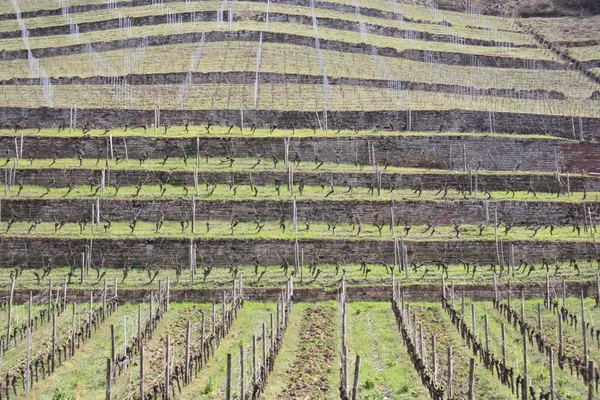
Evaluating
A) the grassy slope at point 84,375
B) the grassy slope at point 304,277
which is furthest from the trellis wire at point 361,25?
the grassy slope at point 84,375

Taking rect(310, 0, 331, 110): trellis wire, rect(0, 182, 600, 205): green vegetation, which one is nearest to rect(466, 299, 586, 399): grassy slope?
rect(0, 182, 600, 205): green vegetation

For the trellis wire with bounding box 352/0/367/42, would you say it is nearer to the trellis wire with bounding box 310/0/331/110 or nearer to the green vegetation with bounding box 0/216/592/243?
the trellis wire with bounding box 310/0/331/110

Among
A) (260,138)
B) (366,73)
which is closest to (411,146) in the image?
(260,138)

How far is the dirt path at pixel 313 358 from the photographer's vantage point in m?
15.2

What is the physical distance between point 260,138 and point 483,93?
17.2m

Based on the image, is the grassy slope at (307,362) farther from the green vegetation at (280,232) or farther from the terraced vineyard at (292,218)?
the green vegetation at (280,232)

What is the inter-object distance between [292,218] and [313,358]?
12.0m

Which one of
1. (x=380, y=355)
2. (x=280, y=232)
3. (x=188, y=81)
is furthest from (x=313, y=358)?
(x=188, y=81)

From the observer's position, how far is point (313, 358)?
17469mm

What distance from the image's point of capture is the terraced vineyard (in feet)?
55.7

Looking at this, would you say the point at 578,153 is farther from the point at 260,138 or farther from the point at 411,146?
the point at 260,138

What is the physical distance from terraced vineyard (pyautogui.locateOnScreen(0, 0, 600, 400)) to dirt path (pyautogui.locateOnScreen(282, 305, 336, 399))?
9cm

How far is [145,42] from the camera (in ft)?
163

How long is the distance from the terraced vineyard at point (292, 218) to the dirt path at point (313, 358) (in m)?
0.09
